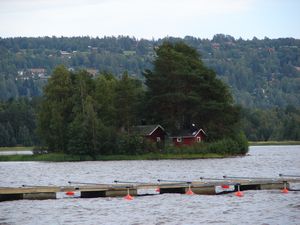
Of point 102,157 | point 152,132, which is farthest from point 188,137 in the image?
point 102,157

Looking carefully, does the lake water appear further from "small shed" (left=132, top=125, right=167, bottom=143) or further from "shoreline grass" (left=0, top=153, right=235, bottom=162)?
"small shed" (left=132, top=125, right=167, bottom=143)

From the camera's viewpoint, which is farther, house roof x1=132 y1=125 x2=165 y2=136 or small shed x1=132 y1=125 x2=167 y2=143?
house roof x1=132 y1=125 x2=165 y2=136

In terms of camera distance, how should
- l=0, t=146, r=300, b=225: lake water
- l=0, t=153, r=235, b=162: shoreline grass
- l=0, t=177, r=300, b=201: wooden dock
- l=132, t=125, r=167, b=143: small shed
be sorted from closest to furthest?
l=0, t=146, r=300, b=225: lake water → l=0, t=177, r=300, b=201: wooden dock → l=0, t=153, r=235, b=162: shoreline grass → l=132, t=125, r=167, b=143: small shed

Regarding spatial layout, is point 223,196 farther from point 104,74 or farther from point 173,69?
point 104,74

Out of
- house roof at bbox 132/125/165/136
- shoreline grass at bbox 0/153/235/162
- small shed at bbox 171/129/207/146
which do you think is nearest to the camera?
shoreline grass at bbox 0/153/235/162

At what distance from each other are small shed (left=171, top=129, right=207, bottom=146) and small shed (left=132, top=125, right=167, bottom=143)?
1591mm

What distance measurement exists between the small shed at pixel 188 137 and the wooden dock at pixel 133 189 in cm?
5234

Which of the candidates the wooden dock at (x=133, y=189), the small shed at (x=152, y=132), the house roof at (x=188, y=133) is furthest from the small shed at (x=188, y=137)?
the wooden dock at (x=133, y=189)

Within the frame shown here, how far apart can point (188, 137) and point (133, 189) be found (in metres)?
57.4

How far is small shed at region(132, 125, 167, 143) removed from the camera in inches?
4377

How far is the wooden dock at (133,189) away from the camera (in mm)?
52750

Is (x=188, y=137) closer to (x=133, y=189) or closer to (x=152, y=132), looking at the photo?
(x=152, y=132)

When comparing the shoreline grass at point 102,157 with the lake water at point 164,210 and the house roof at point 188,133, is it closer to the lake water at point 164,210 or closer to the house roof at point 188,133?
the house roof at point 188,133

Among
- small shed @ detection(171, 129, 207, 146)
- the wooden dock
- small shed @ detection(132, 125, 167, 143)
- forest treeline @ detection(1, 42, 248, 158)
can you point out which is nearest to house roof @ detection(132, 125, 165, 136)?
small shed @ detection(132, 125, 167, 143)
